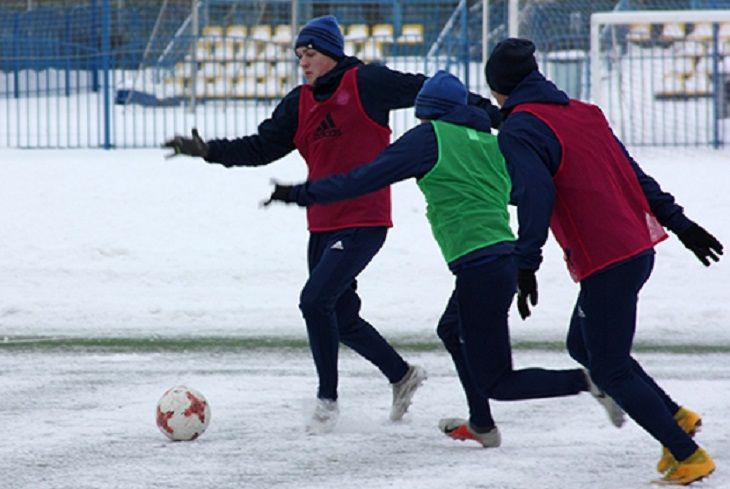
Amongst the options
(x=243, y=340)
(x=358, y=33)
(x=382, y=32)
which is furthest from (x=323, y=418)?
(x=358, y=33)

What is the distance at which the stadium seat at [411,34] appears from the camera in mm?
21906

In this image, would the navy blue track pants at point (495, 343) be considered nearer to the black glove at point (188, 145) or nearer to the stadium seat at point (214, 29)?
the black glove at point (188, 145)

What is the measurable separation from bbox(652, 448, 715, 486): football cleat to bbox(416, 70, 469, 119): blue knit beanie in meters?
1.83

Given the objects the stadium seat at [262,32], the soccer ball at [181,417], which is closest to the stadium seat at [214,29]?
the stadium seat at [262,32]

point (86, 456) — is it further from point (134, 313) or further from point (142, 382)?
point (134, 313)

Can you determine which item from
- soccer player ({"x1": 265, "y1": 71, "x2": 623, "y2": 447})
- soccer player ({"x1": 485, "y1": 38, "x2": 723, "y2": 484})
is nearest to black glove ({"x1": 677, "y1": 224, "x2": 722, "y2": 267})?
soccer player ({"x1": 485, "y1": 38, "x2": 723, "y2": 484})

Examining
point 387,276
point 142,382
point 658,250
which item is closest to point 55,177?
point 387,276

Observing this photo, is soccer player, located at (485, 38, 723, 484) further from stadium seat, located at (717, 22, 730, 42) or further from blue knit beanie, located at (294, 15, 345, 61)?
stadium seat, located at (717, 22, 730, 42)

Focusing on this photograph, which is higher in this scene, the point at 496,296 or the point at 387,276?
the point at 496,296

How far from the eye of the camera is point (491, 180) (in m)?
6.86

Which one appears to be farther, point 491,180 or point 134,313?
point 134,313

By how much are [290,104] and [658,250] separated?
23.2 feet

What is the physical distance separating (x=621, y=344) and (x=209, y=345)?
5071 mm

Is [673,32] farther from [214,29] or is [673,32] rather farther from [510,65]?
[510,65]
